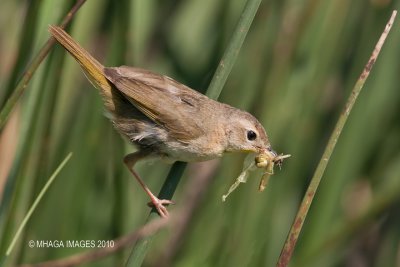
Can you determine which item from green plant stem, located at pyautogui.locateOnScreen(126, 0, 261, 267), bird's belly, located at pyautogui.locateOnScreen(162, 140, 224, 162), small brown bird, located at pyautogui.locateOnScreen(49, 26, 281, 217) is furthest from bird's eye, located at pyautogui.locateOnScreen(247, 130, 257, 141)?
green plant stem, located at pyautogui.locateOnScreen(126, 0, 261, 267)

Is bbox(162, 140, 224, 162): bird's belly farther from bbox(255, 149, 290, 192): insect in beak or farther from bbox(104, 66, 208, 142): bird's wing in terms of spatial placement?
bbox(255, 149, 290, 192): insect in beak

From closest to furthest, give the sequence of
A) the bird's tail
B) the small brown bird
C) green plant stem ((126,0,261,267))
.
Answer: green plant stem ((126,0,261,267)), the bird's tail, the small brown bird

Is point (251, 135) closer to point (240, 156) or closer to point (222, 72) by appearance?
point (240, 156)

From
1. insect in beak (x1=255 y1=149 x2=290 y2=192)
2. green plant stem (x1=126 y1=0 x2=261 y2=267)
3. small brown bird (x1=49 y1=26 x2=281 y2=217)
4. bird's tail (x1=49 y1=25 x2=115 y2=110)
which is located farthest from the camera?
small brown bird (x1=49 y1=26 x2=281 y2=217)

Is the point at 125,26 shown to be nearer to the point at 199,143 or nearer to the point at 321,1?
the point at 199,143

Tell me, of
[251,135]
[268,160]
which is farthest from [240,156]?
[268,160]

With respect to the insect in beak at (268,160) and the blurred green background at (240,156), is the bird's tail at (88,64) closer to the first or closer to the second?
the blurred green background at (240,156)

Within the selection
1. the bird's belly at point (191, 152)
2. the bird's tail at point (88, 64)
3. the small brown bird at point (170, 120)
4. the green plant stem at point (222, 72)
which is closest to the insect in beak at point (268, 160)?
the small brown bird at point (170, 120)
